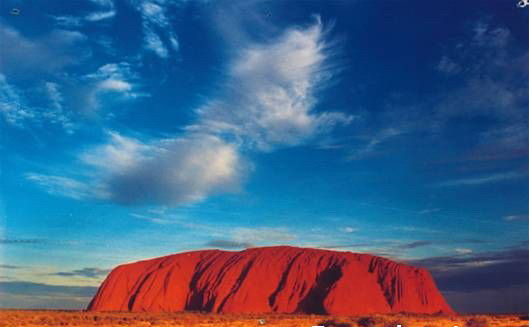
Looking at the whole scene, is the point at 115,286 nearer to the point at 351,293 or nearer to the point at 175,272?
the point at 175,272

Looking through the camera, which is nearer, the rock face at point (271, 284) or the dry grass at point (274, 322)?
the dry grass at point (274, 322)

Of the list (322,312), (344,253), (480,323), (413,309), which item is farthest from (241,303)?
(480,323)

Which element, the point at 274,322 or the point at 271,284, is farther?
the point at 271,284

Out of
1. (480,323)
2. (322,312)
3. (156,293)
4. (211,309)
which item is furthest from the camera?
(156,293)

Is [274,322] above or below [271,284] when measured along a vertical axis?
below

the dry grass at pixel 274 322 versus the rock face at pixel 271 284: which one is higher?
the rock face at pixel 271 284

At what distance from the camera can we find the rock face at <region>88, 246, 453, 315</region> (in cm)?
7894

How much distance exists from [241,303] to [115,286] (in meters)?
24.6

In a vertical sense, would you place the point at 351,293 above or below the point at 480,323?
above

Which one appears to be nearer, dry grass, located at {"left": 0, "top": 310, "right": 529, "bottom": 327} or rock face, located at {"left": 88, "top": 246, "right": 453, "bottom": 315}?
dry grass, located at {"left": 0, "top": 310, "right": 529, "bottom": 327}

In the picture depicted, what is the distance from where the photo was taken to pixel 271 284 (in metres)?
83.2

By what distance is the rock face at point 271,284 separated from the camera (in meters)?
78.9

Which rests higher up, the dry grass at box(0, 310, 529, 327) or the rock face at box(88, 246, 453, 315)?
the rock face at box(88, 246, 453, 315)

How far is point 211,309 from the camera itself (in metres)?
80.0
